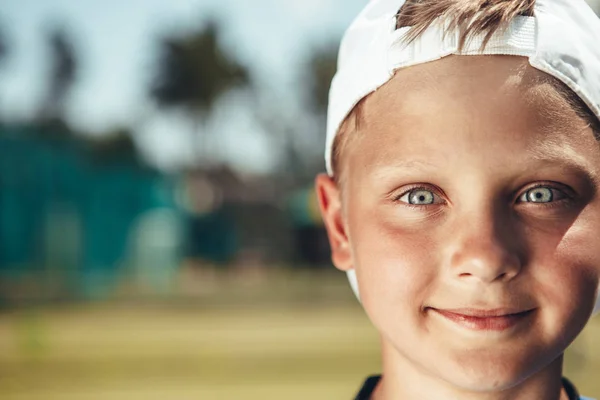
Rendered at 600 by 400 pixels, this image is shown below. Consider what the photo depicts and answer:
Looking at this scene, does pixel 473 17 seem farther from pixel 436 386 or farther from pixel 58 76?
pixel 58 76

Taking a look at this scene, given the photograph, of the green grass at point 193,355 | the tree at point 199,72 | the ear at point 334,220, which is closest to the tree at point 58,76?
the tree at point 199,72

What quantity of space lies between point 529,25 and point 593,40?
152mm

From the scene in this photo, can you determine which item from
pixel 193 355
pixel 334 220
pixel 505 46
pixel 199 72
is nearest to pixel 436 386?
pixel 334 220

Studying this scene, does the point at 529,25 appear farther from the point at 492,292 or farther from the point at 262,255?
the point at 262,255

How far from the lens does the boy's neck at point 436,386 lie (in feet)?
5.58

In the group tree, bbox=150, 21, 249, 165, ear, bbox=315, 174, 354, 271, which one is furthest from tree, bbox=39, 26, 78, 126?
ear, bbox=315, 174, 354, 271

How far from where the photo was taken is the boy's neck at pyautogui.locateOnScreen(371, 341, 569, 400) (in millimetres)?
1702

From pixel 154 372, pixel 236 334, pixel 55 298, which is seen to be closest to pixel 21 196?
pixel 55 298

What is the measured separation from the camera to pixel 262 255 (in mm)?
42531

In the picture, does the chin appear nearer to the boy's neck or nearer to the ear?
the boy's neck

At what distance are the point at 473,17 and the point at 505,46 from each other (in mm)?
86

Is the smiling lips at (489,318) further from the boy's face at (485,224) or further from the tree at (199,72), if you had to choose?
the tree at (199,72)

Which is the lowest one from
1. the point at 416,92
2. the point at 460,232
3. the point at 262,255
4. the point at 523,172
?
the point at 262,255

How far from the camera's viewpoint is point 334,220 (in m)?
2.01
